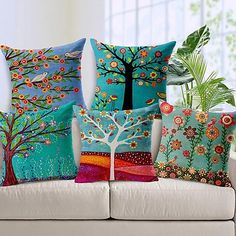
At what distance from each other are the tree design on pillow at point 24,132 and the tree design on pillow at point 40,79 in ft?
1.07

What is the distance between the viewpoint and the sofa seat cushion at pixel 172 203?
8.55 feet

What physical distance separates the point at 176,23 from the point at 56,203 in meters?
3.02

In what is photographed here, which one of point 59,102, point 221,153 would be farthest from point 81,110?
point 221,153

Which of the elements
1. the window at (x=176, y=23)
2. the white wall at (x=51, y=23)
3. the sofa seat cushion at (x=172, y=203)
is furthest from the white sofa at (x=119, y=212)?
the white wall at (x=51, y=23)

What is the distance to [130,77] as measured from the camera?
318 cm

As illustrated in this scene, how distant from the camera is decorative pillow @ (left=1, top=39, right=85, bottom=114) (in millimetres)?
3209

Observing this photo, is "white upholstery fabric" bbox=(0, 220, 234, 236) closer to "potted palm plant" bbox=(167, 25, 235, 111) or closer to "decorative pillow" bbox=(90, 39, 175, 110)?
"decorative pillow" bbox=(90, 39, 175, 110)

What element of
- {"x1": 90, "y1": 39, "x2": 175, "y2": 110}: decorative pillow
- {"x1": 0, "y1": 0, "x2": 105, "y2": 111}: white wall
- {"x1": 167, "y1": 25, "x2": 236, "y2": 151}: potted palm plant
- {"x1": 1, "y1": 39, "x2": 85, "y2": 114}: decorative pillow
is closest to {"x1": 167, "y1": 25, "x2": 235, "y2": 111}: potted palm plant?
{"x1": 167, "y1": 25, "x2": 236, "y2": 151}: potted palm plant

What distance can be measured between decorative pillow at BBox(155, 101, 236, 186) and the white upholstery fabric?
245 mm

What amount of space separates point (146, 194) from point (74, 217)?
375mm

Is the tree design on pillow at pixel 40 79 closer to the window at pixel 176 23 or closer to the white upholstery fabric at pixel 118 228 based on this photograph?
the white upholstery fabric at pixel 118 228

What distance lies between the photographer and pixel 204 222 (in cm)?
261

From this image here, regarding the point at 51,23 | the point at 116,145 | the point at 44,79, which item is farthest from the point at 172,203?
the point at 51,23

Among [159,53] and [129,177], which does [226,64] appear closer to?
[159,53]
